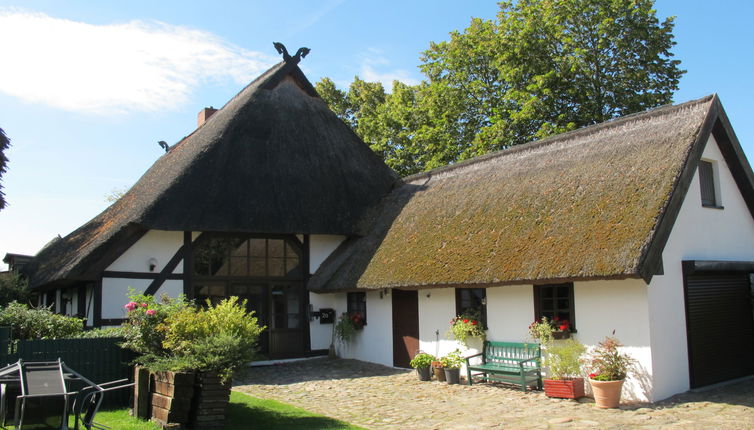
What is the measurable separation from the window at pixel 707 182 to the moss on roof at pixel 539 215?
1216 mm

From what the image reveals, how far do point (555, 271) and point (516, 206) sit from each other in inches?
115

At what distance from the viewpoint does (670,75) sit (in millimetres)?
21625

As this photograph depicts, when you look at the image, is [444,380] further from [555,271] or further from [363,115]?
[363,115]

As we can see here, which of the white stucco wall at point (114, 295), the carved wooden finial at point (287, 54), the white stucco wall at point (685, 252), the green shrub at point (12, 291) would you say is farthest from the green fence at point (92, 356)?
the carved wooden finial at point (287, 54)

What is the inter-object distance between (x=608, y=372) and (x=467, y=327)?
3474mm

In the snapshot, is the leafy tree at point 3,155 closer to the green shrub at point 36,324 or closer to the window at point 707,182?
the green shrub at point 36,324

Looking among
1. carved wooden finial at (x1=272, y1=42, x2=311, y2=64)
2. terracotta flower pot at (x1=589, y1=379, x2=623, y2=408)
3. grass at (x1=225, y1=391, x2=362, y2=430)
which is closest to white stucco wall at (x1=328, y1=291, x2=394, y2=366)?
grass at (x1=225, y1=391, x2=362, y2=430)

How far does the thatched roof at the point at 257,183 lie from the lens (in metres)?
15.0

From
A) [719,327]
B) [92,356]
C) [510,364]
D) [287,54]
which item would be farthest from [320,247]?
[719,327]

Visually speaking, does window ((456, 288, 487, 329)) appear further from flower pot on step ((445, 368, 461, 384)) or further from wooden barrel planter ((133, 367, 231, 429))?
wooden barrel planter ((133, 367, 231, 429))

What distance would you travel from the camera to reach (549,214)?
12117mm

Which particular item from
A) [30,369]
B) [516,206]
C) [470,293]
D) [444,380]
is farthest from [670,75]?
[30,369]

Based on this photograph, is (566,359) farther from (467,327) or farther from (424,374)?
(424,374)

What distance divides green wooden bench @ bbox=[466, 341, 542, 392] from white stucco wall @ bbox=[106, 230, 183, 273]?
26.5ft
